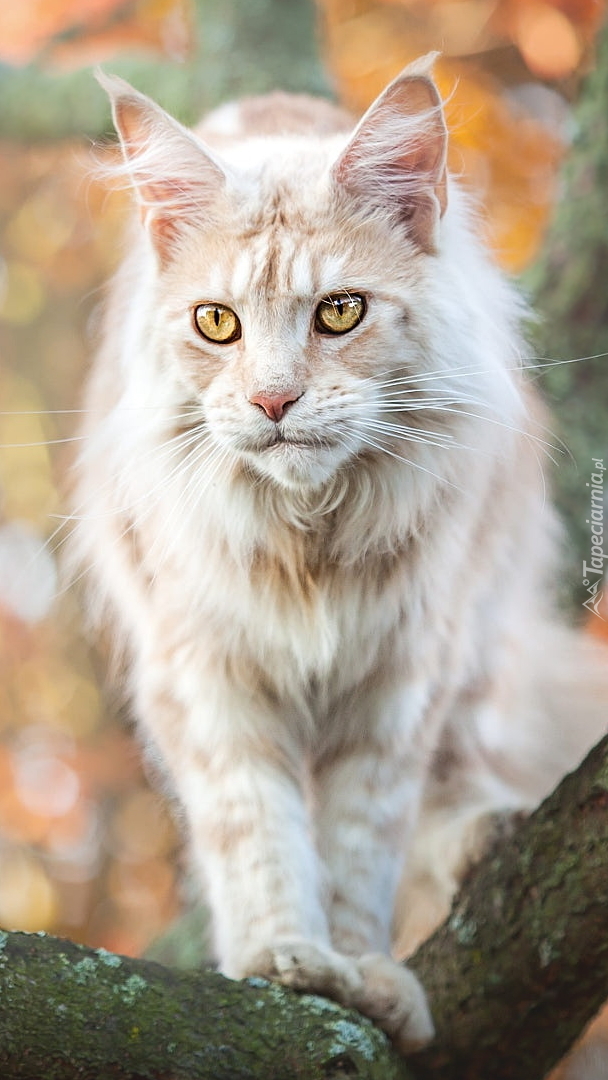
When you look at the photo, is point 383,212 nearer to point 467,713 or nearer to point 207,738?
point 207,738

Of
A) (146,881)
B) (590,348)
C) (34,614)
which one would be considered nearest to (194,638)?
(590,348)

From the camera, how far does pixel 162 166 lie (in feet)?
4.26

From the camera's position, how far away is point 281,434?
1.19 metres

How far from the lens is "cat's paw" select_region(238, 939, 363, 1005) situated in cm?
122

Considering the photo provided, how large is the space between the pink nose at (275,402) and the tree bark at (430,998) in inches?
19.6

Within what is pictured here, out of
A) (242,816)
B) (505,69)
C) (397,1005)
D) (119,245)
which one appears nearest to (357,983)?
(397,1005)

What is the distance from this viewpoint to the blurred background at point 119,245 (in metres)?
2.06

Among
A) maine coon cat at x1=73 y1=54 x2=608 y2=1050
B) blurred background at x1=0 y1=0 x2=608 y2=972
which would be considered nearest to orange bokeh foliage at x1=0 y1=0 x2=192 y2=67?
blurred background at x1=0 y1=0 x2=608 y2=972

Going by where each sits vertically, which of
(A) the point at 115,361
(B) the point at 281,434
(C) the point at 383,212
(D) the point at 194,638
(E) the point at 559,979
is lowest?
(E) the point at 559,979

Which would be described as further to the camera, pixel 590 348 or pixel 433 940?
pixel 590 348

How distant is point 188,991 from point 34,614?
1777 mm

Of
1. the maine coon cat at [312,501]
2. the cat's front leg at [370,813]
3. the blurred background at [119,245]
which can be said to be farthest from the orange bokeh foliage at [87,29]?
the cat's front leg at [370,813]

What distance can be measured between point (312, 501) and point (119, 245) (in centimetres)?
71

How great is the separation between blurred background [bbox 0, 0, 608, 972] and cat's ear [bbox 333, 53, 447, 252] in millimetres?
360
